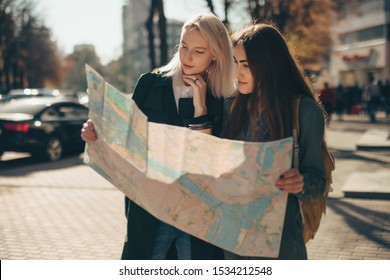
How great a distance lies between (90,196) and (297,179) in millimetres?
6647

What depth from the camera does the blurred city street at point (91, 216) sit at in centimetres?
535

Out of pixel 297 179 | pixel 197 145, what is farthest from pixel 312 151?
pixel 197 145

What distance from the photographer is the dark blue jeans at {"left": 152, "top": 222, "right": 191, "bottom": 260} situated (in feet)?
8.82

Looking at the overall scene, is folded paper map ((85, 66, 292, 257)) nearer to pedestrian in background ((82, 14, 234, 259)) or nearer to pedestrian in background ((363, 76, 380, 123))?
pedestrian in background ((82, 14, 234, 259))

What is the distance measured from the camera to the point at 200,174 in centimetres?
205

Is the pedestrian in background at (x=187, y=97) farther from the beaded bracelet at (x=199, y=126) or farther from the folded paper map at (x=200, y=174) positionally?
the folded paper map at (x=200, y=174)

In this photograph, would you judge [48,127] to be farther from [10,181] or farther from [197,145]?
[197,145]

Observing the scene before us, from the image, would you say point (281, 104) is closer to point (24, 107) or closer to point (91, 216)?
point (91, 216)

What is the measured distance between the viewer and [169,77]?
275cm

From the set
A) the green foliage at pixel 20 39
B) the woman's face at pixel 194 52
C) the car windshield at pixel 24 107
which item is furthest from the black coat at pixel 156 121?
the green foliage at pixel 20 39

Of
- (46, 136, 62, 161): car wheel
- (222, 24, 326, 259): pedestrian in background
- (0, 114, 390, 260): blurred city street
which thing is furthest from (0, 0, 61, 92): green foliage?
(222, 24, 326, 259): pedestrian in background

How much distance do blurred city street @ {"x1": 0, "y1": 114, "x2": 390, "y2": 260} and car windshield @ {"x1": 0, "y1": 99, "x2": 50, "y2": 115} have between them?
134cm

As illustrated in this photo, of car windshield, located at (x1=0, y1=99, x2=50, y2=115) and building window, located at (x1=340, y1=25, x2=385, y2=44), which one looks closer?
car windshield, located at (x1=0, y1=99, x2=50, y2=115)

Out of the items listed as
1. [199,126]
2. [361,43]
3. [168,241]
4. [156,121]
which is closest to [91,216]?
[168,241]
